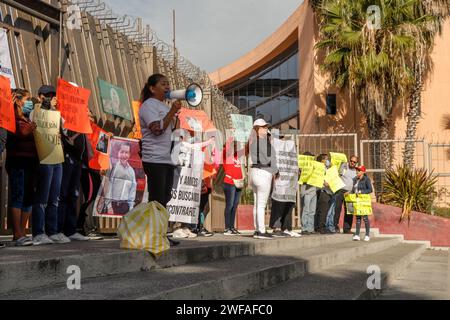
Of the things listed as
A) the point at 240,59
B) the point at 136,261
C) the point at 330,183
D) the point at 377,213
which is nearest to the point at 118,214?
the point at 136,261

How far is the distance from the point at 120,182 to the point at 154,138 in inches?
125

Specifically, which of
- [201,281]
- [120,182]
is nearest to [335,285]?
[201,281]

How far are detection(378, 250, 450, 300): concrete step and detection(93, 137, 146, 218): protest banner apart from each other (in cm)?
390

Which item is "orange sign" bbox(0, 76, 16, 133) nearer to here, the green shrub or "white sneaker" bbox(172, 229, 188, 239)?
"white sneaker" bbox(172, 229, 188, 239)

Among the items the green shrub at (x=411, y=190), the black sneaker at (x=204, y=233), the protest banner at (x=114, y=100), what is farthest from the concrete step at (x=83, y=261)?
the green shrub at (x=411, y=190)

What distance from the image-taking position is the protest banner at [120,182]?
854 cm

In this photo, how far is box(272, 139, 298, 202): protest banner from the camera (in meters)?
9.16

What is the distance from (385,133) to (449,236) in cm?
533

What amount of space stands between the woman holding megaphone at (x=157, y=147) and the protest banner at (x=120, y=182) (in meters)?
2.79

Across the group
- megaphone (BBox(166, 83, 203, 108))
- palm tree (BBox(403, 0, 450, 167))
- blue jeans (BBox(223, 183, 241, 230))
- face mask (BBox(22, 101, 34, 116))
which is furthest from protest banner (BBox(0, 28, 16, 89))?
palm tree (BBox(403, 0, 450, 167))

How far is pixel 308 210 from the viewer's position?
11844 millimetres

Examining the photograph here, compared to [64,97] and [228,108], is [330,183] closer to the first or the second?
[228,108]

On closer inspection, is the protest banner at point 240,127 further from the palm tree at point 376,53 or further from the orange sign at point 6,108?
the palm tree at point 376,53

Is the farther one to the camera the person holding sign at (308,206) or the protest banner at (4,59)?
the person holding sign at (308,206)
